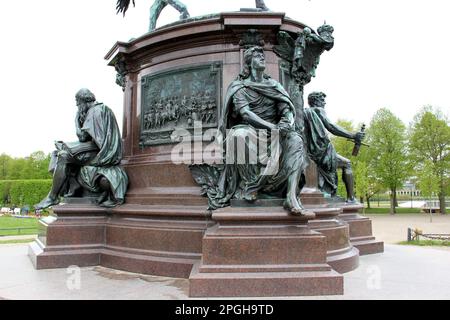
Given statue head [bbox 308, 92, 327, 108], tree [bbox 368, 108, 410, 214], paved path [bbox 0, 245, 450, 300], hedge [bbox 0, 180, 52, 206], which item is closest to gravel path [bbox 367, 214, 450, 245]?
statue head [bbox 308, 92, 327, 108]

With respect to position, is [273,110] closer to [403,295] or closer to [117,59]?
[403,295]

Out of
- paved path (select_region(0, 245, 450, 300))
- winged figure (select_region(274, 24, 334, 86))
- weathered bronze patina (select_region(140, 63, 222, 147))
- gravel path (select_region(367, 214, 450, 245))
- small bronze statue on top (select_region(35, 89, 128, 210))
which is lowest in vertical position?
gravel path (select_region(367, 214, 450, 245))

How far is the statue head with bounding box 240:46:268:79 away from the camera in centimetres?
626

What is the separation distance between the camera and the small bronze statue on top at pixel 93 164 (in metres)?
7.78

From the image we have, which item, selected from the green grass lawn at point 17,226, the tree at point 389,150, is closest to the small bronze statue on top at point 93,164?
the green grass lawn at point 17,226

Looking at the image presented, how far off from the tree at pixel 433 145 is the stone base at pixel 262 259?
44975 mm

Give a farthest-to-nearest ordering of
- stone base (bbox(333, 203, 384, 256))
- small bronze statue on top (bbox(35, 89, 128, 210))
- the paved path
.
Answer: stone base (bbox(333, 203, 384, 256)) < small bronze statue on top (bbox(35, 89, 128, 210)) < the paved path

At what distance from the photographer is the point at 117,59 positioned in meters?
8.66

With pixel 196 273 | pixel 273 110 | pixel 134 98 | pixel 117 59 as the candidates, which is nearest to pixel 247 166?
pixel 273 110

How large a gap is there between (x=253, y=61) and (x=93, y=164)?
3746 millimetres

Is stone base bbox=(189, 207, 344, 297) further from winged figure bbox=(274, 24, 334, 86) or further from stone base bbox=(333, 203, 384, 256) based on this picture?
stone base bbox=(333, 203, 384, 256)

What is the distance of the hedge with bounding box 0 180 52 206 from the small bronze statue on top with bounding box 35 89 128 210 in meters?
46.3

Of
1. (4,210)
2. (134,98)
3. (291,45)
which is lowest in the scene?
(4,210)
